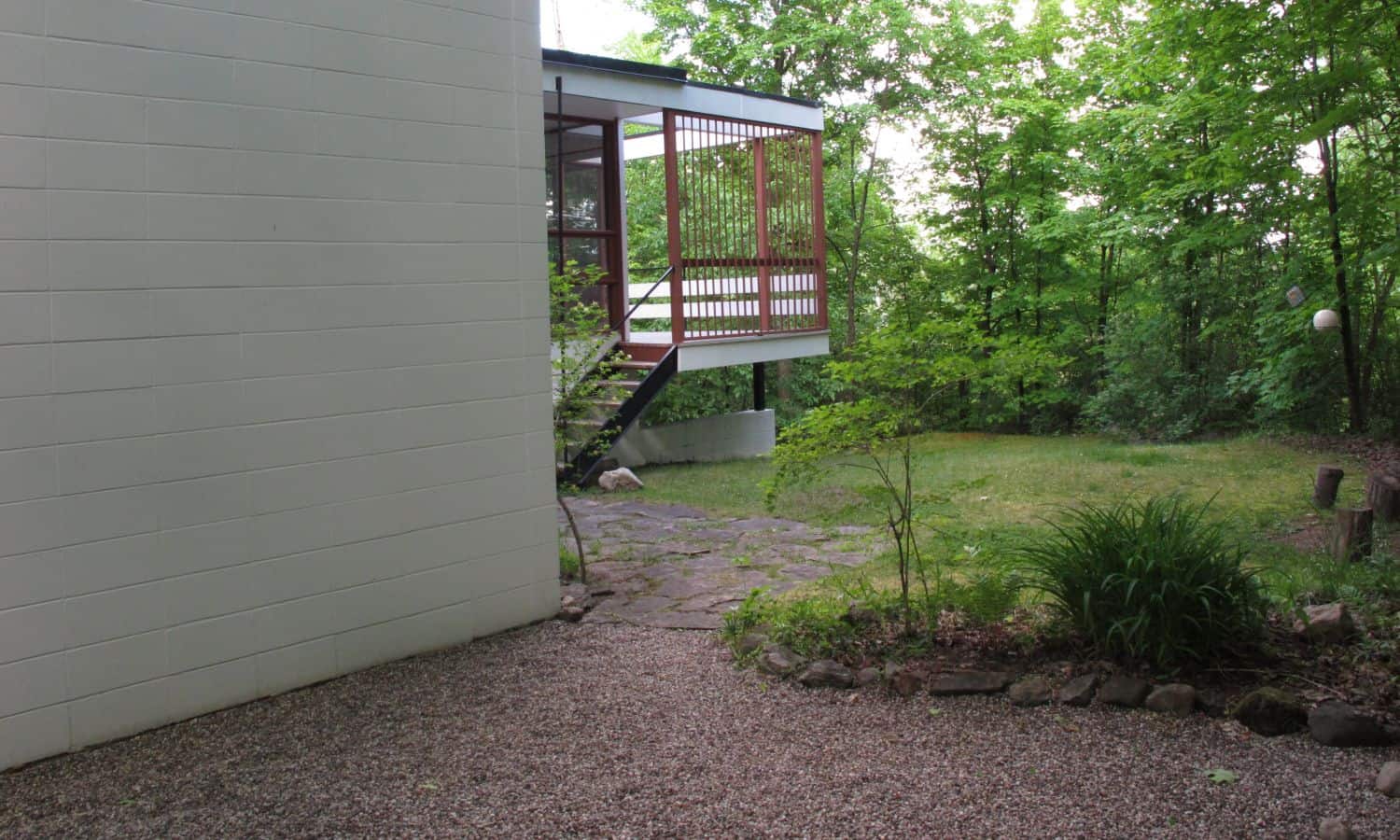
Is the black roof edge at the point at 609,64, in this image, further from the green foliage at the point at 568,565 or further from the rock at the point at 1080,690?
the rock at the point at 1080,690

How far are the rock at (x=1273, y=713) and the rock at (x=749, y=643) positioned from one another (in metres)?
1.79

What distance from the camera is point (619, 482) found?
31.6 feet

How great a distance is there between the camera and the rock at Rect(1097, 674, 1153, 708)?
3537 millimetres

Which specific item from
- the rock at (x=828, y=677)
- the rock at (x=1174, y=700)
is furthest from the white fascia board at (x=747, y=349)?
the rock at (x=1174, y=700)

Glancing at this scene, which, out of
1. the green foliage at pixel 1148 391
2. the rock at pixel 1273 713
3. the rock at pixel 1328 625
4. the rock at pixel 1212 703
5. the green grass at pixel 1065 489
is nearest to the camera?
the rock at pixel 1273 713

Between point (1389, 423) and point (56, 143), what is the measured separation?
37.8ft

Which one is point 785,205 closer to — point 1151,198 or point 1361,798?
Answer: point 1151,198

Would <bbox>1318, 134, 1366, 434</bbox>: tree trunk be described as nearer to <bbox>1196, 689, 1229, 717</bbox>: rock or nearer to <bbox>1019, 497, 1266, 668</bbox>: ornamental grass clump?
<bbox>1019, 497, 1266, 668</bbox>: ornamental grass clump

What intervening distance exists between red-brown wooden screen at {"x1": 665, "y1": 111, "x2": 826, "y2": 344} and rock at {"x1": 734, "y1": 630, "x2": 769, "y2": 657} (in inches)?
238

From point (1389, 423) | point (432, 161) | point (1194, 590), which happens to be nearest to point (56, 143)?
point (432, 161)

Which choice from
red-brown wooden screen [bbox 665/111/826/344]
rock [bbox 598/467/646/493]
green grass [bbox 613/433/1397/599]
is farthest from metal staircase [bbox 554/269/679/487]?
green grass [bbox 613/433/1397/599]

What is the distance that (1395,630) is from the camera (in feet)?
12.5

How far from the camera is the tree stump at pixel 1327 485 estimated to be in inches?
290

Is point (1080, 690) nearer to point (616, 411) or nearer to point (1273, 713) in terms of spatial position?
point (1273, 713)
